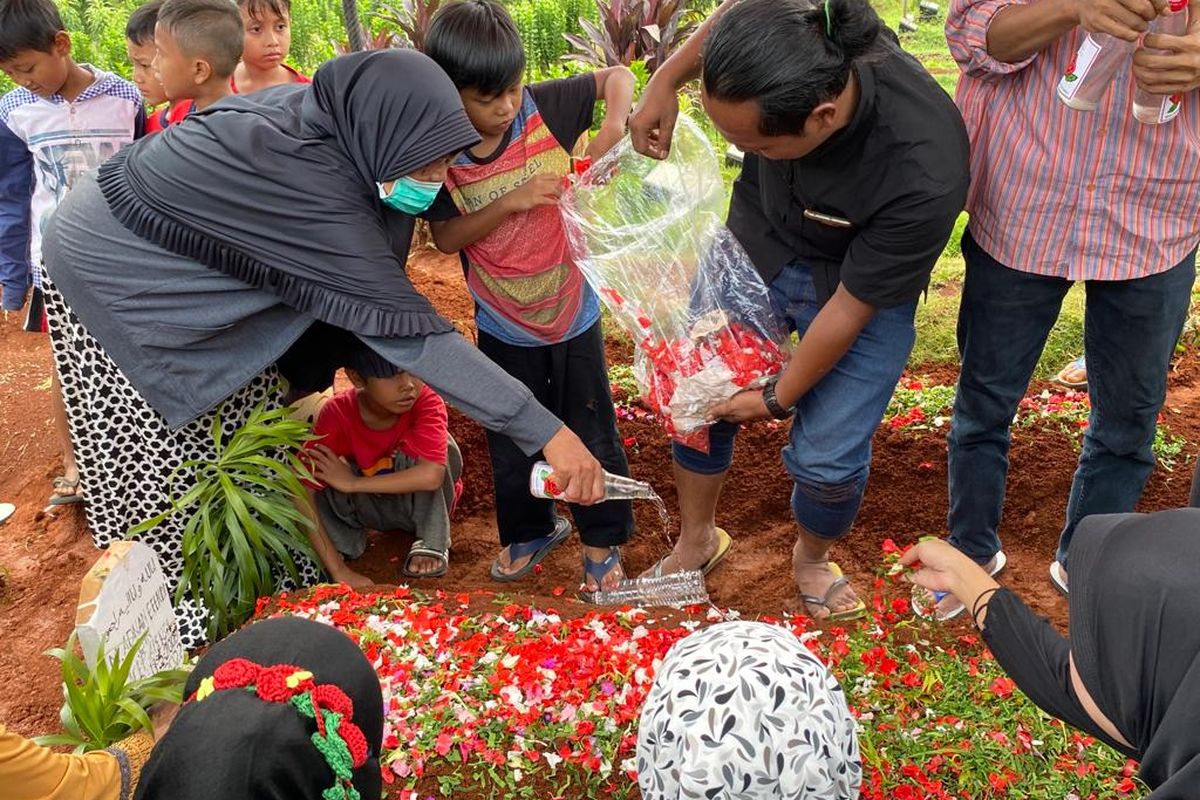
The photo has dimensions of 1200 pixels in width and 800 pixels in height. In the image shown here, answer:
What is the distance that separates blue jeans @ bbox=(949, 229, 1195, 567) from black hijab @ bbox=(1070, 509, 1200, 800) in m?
1.13

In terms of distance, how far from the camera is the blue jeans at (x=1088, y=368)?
262 centimetres

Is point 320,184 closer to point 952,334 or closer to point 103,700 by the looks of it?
point 103,700

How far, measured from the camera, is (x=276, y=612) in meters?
2.85

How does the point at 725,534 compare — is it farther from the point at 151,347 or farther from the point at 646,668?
the point at 151,347

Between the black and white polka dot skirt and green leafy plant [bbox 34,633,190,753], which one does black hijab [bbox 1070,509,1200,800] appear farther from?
the black and white polka dot skirt

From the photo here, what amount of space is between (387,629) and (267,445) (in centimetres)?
64

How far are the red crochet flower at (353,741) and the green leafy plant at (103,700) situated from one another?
855 millimetres

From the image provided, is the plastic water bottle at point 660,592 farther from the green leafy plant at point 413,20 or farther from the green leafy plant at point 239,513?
the green leafy plant at point 413,20

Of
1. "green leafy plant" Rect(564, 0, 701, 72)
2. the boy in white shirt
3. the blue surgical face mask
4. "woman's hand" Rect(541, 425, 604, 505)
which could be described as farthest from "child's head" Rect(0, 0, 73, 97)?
"green leafy plant" Rect(564, 0, 701, 72)

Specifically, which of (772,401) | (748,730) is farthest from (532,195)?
(748,730)

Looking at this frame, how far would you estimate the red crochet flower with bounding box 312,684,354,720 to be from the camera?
1.59 m

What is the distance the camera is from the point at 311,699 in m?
1.56

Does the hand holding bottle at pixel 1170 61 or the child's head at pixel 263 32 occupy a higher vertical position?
the hand holding bottle at pixel 1170 61

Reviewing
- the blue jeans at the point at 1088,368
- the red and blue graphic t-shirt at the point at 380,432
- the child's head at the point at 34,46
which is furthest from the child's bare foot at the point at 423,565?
the child's head at the point at 34,46
